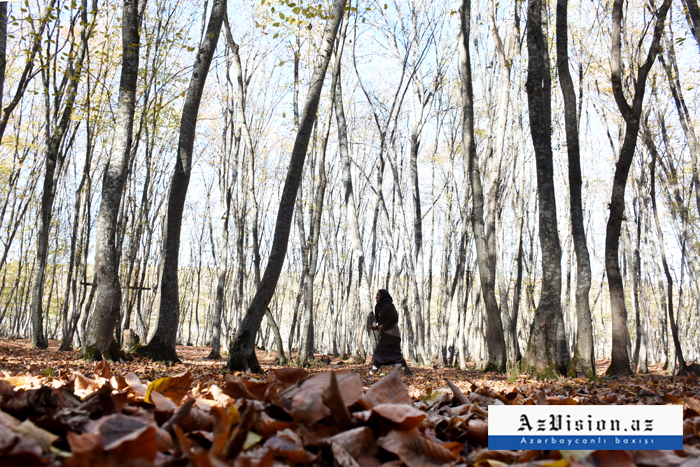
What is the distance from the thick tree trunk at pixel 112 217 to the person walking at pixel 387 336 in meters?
4.47

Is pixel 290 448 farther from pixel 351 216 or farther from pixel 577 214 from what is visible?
pixel 351 216

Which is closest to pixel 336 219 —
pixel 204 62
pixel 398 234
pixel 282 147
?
pixel 398 234

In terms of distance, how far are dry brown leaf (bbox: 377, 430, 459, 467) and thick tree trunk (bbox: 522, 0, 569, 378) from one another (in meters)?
5.83

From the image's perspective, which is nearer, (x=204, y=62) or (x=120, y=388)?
(x=120, y=388)

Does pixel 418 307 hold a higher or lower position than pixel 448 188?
lower

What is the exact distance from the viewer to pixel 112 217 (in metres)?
5.95

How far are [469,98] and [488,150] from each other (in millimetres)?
5118

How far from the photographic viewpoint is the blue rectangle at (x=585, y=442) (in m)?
0.93

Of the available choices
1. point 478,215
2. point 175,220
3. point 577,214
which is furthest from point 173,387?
point 478,215

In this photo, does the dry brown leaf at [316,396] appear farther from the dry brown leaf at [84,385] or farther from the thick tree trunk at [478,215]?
the thick tree trunk at [478,215]

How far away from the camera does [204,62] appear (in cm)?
680

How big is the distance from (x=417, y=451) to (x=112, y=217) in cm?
623

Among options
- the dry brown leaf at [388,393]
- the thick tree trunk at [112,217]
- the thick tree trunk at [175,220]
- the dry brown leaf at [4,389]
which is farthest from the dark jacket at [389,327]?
the dry brown leaf at [4,389]

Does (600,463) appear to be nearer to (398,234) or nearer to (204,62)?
(204,62)
